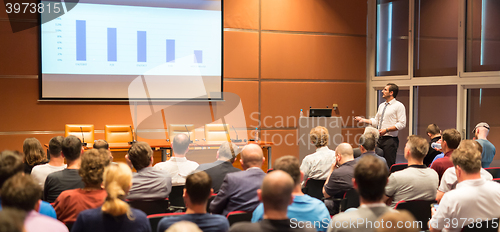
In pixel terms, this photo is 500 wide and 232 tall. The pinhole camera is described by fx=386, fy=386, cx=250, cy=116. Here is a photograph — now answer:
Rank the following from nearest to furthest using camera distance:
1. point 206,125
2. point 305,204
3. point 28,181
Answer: point 28,181 → point 305,204 → point 206,125

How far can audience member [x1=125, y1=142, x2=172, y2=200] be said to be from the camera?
2.97 metres

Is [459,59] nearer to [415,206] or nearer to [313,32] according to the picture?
[313,32]

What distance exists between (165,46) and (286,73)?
7.89 feet

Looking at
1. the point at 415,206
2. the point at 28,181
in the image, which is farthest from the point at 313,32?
the point at 28,181

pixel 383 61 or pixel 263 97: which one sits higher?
pixel 383 61

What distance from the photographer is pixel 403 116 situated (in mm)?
6277

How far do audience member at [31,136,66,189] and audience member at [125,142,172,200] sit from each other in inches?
27.4

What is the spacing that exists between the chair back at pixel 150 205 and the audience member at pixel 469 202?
1799 mm

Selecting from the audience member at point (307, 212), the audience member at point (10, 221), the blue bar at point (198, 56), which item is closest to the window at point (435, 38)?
the blue bar at point (198, 56)

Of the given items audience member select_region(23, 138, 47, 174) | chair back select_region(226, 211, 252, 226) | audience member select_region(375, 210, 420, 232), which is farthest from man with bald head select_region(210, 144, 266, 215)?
audience member select_region(23, 138, 47, 174)

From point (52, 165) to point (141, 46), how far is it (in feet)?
12.6

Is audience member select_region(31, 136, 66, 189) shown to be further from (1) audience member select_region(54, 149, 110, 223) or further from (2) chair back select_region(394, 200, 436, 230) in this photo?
(2) chair back select_region(394, 200, 436, 230)

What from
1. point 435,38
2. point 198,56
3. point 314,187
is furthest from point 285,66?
point 314,187

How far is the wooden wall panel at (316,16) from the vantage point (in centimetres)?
759
